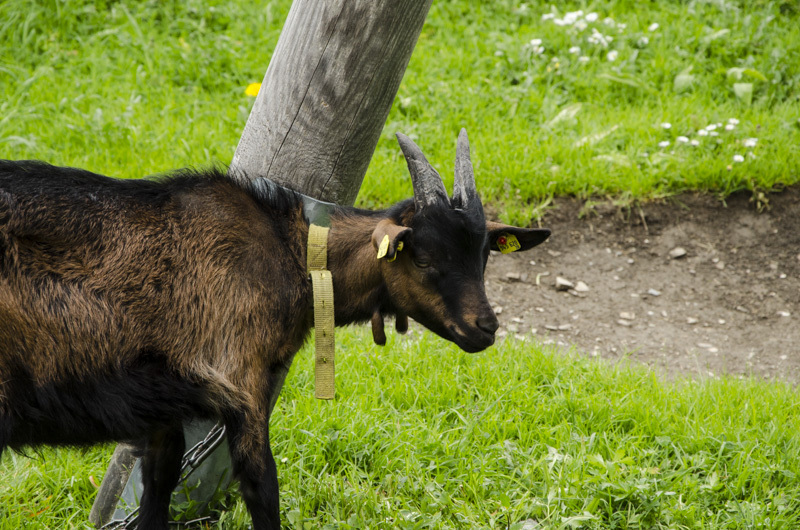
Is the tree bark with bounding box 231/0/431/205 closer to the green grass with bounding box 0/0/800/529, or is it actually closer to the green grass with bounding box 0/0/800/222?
the green grass with bounding box 0/0/800/529

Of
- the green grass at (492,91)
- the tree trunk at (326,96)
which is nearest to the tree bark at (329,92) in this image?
the tree trunk at (326,96)

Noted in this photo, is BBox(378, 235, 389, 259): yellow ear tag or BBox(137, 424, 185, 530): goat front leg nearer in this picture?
BBox(378, 235, 389, 259): yellow ear tag

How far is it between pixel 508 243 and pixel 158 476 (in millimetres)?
1742

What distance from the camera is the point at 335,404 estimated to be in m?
4.08

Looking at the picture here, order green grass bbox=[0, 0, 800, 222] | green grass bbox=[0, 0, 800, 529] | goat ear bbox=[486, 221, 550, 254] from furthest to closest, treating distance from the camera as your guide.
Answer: green grass bbox=[0, 0, 800, 222] < green grass bbox=[0, 0, 800, 529] < goat ear bbox=[486, 221, 550, 254]

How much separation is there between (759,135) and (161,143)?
464 centimetres

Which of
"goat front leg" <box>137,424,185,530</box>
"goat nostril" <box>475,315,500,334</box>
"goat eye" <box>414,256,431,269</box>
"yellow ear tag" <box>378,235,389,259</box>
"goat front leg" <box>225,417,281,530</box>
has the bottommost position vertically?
"goat front leg" <box>137,424,185,530</box>

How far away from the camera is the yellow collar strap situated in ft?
9.62

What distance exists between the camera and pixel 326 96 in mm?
3131

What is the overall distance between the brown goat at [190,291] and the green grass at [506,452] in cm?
68

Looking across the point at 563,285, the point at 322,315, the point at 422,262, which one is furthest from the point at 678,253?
the point at 322,315

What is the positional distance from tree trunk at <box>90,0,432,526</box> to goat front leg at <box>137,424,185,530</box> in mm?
167

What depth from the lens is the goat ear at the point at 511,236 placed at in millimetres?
3210

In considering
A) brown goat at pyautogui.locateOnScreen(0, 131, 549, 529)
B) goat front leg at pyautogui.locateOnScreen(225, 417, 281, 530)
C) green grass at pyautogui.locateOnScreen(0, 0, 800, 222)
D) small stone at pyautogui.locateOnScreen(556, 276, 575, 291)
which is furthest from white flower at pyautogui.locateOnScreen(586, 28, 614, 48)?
goat front leg at pyautogui.locateOnScreen(225, 417, 281, 530)
